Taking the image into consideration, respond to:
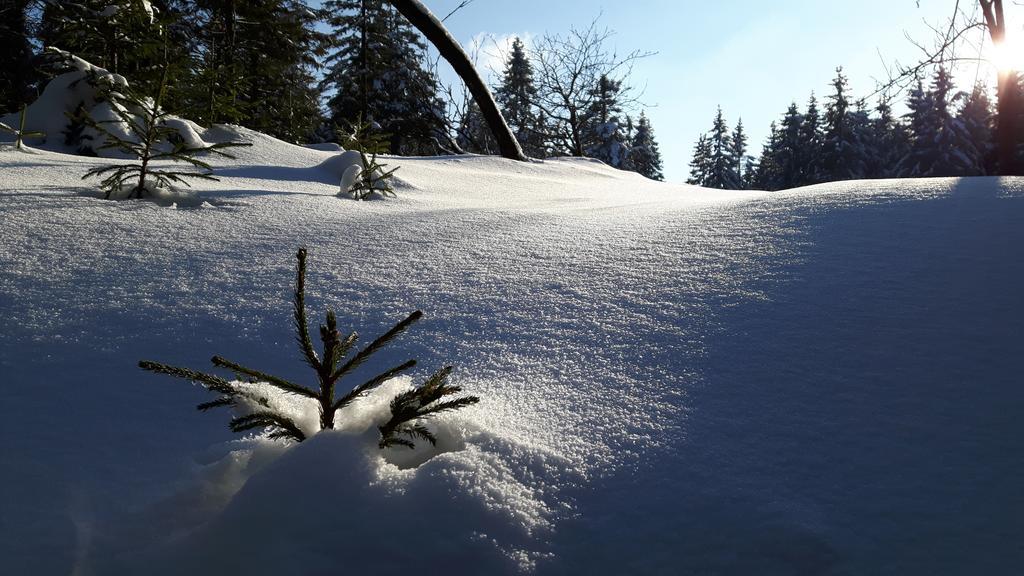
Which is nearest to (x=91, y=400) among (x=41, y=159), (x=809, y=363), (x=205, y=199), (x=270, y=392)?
(x=270, y=392)

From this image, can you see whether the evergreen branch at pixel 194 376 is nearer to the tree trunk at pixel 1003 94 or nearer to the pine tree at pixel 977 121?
the tree trunk at pixel 1003 94

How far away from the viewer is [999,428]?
2.93 feet

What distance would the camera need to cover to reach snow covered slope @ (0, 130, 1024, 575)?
73 centimetres

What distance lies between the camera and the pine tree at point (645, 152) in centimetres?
3775

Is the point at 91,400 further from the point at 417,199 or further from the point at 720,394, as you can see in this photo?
the point at 417,199

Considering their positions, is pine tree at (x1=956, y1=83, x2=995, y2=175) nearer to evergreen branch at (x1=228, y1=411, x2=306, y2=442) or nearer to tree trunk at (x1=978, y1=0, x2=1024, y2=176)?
tree trunk at (x1=978, y1=0, x2=1024, y2=176)

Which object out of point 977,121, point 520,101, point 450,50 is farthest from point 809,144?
point 450,50

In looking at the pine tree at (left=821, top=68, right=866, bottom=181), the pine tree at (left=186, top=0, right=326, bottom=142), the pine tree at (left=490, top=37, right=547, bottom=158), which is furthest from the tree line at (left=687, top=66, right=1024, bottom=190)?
the pine tree at (left=186, top=0, right=326, bottom=142)

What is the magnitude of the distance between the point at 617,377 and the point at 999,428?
633 mm

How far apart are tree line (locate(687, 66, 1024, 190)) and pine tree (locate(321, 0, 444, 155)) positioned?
73.9ft

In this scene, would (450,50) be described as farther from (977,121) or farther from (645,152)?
(977,121)

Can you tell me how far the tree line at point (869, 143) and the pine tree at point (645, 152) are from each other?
1010 cm

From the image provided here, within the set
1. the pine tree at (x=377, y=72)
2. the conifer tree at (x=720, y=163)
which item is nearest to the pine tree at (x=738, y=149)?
the conifer tree at (x=720, y=163)

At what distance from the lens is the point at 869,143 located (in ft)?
132
